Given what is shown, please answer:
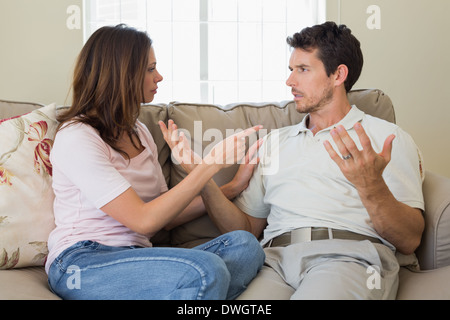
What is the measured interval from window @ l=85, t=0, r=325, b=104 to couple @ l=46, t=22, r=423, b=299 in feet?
4.25

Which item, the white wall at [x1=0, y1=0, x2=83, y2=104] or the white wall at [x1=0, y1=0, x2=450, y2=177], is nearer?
the white wall at [x1=0, y1=0, x2=83, y2=104]

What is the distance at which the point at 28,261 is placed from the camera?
147cm

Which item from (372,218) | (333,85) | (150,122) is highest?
(333,85)

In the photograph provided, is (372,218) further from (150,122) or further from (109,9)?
(109,9)

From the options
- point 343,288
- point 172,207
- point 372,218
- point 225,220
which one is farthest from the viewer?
point 225,220

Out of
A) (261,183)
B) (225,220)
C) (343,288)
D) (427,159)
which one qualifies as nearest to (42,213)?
(225,220)

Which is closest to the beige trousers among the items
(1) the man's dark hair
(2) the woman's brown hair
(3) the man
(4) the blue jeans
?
(3) the man

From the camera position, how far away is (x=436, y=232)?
147 cm

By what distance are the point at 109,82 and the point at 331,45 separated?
0.82 meters

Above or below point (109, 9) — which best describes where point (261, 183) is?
below

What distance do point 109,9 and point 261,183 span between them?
1803mm

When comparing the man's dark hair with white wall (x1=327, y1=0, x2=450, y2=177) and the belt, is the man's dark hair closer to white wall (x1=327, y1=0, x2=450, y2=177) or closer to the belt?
the belt

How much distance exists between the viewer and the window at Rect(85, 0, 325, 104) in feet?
10.0

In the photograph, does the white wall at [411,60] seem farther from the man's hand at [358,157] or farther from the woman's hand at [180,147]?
the man's hand at [358,157]
